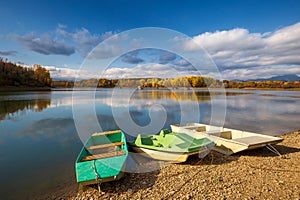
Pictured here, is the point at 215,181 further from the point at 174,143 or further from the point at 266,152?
the point at 266,152

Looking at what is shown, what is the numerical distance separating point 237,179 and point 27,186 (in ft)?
20.1

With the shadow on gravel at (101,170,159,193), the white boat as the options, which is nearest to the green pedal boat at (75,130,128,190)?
the shadow on gravel at (101,170,159,193)

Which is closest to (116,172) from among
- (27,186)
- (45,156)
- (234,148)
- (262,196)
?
(27,186)

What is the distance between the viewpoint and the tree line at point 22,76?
63.2 meters

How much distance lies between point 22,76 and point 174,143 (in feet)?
270

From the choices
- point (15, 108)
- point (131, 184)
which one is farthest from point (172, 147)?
point (15, 108)

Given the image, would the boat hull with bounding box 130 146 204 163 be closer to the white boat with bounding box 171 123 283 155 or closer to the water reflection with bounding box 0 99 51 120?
the white boat with bounding box 171 123 283 155

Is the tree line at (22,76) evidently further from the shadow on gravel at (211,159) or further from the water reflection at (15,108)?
the shadow on gravel at (211,159)

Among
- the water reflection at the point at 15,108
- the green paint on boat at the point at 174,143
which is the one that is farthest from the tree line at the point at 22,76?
the green paint on boat at the point at 174,143

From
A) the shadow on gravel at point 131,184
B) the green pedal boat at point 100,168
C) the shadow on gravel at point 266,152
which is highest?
the green pedal boat at point 100,168

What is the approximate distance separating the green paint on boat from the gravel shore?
0.55 metres

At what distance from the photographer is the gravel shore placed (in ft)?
13.3

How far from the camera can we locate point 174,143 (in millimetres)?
6273

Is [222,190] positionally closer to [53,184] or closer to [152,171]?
[152,171]
